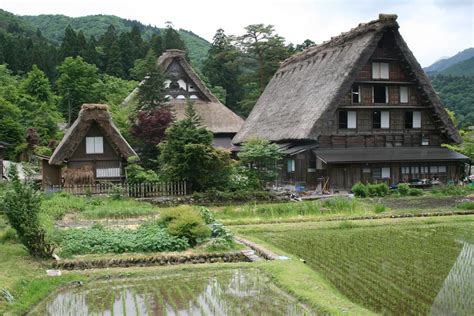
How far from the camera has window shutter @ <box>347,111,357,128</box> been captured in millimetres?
29933

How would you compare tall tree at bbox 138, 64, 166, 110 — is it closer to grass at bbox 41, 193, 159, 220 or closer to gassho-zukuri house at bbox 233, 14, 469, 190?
gassho-zukuri house at bbox 233, 14, 469, 190

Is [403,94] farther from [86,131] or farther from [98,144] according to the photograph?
[86,131]

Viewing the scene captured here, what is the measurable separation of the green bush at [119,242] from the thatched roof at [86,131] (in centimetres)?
1311

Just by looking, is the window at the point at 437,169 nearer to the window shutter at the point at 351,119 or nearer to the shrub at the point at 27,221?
the window shutter at the point at 351,119

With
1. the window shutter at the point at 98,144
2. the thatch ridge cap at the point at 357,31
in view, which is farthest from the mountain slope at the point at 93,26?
the window shutter at the point at 98,144

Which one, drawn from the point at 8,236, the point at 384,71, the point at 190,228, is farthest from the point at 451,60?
the point at 8,236

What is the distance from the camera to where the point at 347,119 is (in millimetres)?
29906

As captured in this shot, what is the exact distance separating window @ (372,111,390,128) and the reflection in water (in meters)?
20.7

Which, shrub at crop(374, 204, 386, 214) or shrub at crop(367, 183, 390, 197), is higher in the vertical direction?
shrub at crop(367, 183, 390, 197)

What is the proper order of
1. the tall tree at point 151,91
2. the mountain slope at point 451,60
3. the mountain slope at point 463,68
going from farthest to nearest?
the mountain slope at point 451,60 < the mountain slope at point 463,68 < the tall tree at point 151,91

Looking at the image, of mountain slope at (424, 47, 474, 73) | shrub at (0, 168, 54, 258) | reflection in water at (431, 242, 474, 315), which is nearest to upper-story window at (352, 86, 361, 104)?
reflection in water at (431, 242, 474, 315)

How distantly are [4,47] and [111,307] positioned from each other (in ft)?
188

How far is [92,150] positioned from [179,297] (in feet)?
62.7

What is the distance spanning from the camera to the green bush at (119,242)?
37.9 ft
